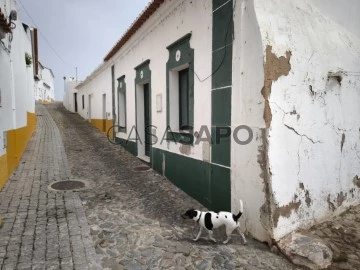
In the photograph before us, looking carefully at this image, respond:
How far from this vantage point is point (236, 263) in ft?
10.5

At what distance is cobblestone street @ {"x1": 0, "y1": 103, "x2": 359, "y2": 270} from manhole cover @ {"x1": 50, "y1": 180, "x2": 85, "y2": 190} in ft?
0.73

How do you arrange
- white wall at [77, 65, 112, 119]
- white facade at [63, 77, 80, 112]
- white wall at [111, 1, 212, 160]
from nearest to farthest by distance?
white wall at [111, 1, 212, 160] < white wall at [77, 65, 112, 119] < white facade at [63, 77, 80, 112]

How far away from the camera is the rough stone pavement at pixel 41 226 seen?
3.14 metres

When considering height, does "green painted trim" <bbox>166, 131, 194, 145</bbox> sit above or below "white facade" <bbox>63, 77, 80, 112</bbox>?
below

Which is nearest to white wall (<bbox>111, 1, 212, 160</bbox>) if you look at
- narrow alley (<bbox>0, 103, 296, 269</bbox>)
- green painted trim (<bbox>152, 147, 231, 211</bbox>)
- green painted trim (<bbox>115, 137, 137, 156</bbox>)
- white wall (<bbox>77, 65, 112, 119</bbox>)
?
green painted trim (<bbox>152, 147, 231, 211</bbox>)

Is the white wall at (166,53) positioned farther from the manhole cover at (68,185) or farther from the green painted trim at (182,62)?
the manhole cover at (68,185)

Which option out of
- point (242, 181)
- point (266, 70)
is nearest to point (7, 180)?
point (242, 181)

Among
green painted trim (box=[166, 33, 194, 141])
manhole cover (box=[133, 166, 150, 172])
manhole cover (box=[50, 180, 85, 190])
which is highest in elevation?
green painted trim (box=[166, 33, 194, 141])

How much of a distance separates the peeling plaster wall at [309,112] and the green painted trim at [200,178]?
0.97 m

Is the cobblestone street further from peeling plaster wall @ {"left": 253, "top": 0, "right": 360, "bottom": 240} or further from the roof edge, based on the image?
the roof edge

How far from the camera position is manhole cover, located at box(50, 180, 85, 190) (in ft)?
19.5

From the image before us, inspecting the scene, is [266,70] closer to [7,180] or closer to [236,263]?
[236,263]

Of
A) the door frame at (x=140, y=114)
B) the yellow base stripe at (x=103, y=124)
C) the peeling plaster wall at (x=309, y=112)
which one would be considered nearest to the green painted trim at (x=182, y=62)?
the peeling plaster wall at (x=309, y=112)

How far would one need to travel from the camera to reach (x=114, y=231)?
393cm
